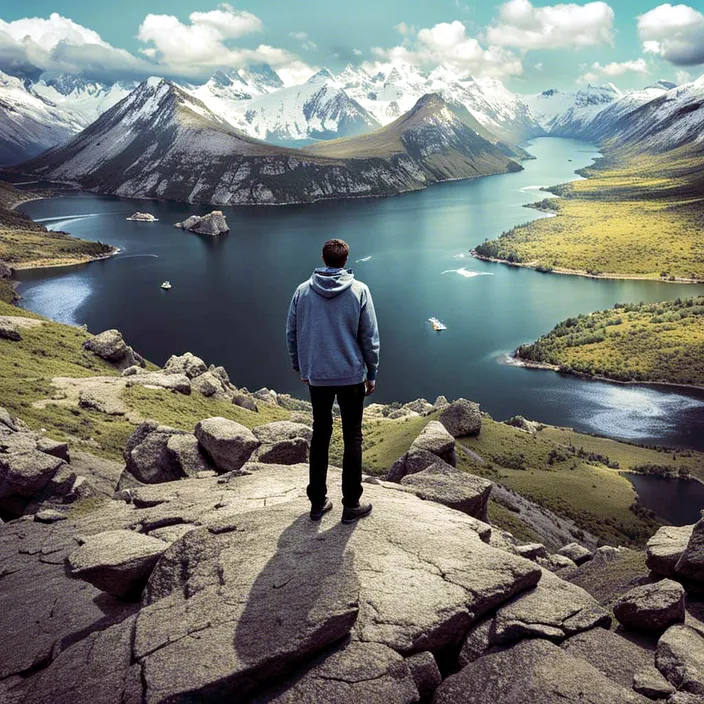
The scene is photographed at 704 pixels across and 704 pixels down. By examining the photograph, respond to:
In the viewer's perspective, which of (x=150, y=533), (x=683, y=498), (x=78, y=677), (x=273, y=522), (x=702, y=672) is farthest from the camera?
(x=683, y=498)

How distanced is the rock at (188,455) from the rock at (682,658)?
15.4 m

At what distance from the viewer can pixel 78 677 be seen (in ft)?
26.2

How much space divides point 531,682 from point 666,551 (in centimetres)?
700

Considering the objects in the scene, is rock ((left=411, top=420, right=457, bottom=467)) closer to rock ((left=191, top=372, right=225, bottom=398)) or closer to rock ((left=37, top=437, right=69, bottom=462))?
rock ((left=37, top=437, right=69, bottom=462))

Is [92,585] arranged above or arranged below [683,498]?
above

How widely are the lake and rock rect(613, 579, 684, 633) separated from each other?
3115 inches

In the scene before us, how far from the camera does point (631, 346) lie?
115 m

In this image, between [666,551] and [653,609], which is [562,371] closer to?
[666,551]

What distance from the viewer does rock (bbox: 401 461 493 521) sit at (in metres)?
16.0

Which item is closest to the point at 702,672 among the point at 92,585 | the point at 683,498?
the point at 92,585

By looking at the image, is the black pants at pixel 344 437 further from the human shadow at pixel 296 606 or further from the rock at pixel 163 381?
the rock at pixel 163 381

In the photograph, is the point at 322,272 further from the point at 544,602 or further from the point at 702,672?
the point at 702,672

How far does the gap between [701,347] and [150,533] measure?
4988 inches

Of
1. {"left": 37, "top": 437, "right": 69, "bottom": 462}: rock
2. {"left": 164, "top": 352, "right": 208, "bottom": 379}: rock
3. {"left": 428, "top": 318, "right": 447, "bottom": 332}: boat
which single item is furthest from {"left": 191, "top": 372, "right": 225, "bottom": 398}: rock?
{"left": 428, "top": 318, "right": 447, "bottom": 332}: boat
